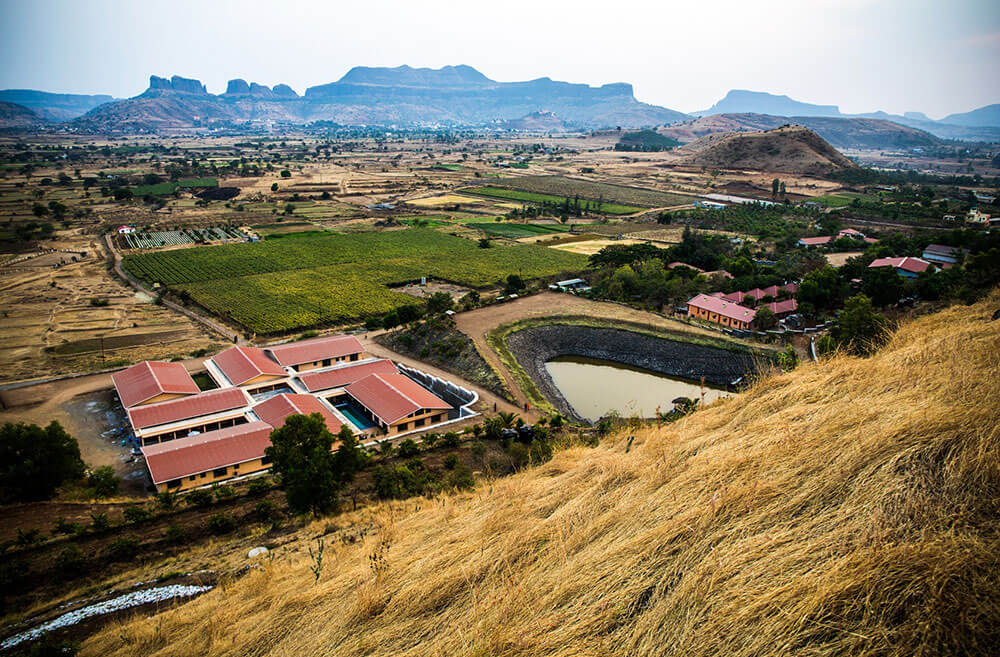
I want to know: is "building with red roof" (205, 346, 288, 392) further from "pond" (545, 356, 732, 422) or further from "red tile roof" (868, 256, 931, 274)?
"red tile roof" (868, 256, 931, 274)

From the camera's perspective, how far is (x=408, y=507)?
12.0m

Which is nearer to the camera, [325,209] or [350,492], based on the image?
[350,492]

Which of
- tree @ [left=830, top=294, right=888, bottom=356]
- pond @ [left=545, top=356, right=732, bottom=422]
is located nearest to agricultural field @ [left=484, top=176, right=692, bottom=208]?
pond @ [left=545, top=356, right=732, bottom=422]

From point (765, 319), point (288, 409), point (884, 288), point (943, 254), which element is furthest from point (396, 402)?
point (943, 254)

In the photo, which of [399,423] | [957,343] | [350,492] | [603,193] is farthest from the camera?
[603,193]

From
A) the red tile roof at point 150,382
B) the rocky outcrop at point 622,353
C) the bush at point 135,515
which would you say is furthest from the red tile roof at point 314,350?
Result: the bush at point 135,515

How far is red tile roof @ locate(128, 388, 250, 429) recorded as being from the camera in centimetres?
1917

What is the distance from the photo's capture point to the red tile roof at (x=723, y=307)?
2847 centimetres

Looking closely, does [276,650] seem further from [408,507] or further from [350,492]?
[350,492]

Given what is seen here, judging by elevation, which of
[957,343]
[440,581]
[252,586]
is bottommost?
[252,586]

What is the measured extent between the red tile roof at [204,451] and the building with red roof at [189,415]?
1049 mm

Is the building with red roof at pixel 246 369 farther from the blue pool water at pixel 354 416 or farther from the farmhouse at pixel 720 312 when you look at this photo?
the farmhouse at pixel 720 312

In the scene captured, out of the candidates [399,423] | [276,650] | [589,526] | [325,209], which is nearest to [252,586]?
[276,650]

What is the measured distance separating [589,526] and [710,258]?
3638 centimetres
